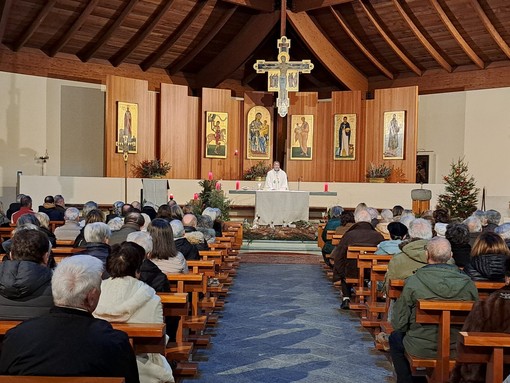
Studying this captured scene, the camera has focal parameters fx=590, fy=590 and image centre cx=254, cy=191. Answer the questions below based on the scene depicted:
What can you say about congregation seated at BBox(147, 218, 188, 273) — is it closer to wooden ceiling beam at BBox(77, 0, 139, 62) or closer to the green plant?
wooden ceiling beam at BBox(77, 0, 139, 62)

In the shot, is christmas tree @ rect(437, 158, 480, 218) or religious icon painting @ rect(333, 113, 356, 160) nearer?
christmas tree @ rect(437, 158, 480, 218)

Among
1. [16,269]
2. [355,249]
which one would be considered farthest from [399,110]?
[16,269]

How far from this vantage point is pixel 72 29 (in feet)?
44.4

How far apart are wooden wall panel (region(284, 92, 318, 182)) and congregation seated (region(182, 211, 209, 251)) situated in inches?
423

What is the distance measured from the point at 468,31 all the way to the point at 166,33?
743 centimetres

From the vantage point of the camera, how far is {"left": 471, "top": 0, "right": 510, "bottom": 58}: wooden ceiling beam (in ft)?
42.4

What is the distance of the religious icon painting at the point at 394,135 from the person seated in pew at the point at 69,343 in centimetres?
1438

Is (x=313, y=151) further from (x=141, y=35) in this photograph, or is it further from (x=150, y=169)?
(x=141, y=35)

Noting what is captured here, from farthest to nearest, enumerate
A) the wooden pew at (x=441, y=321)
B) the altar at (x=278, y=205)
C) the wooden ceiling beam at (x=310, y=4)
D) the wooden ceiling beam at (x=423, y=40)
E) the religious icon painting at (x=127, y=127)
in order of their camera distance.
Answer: the religious icon painting at (x=127, y=127) → the wooden ceiling beam at (x=310, y=4) → the wooden ceiling beam at (x=423, y=40) → the altar at (x=278, y=205) → the wooden pew at (x=441, y=321)

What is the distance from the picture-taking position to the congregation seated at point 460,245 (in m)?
4.71

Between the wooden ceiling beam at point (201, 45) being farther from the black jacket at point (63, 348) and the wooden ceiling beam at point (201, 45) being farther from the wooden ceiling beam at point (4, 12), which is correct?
the black jacket at point (63, 348)

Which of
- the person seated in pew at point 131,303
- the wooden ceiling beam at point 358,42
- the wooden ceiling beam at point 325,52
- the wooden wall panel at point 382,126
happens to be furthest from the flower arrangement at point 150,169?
the person seated in pew at point 131,303

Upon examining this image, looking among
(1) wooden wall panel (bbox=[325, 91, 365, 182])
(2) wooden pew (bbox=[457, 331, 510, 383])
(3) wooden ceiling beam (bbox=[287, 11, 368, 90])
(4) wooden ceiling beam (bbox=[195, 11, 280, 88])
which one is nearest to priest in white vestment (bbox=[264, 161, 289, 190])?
(1) wooden wall panel (bbox=[325, 91, 365, 182])

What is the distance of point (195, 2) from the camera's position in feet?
47.7
